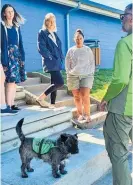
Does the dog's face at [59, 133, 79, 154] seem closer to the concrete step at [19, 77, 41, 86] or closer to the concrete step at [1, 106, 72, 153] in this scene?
the concrete step at [1, 106, 72, 153]

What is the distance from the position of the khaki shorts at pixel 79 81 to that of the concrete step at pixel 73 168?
1.20 m

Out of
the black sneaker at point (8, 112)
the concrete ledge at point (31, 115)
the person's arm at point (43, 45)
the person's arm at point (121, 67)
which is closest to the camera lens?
the person's arm at point (121, 67)

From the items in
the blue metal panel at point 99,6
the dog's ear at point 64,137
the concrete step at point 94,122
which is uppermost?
the blue metal panel at point 99,6

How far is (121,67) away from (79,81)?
2628 millimetres

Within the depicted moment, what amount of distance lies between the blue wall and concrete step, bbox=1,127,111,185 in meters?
5.05

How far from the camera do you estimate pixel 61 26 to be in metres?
9.71

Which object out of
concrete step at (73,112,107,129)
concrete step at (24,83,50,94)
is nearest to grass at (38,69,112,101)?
concrete step at (73,112,107,129)

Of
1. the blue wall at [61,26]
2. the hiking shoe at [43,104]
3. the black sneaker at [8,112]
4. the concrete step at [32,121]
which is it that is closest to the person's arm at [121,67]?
the concrete step at [32,121]

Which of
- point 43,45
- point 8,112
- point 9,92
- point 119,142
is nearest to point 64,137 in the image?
point 119,142

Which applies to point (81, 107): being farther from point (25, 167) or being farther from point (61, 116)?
point (25, 167)

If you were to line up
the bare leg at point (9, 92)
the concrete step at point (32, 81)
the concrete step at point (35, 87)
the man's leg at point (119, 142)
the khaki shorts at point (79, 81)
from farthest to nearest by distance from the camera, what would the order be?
the concrete step at point (32, 81), the concrete step at point (35, 87), the khaki shorts at point (79, 81), the bare leg at point (9, 92), the man's leg at point (119, 142)

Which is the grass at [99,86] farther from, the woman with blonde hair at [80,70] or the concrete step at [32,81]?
the woman with blonde hair at [80,70]

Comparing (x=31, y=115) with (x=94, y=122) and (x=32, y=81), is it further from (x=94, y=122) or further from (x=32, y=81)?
(x=32, y=81)

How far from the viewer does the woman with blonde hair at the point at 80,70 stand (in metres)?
4.96
